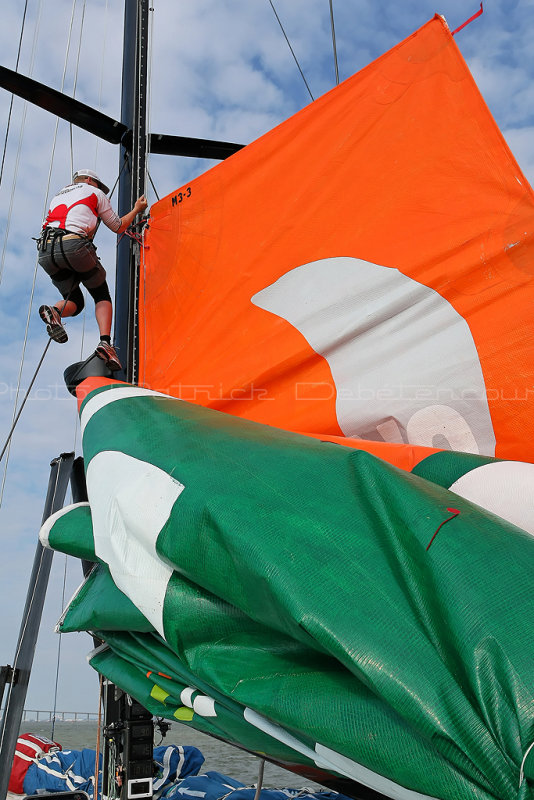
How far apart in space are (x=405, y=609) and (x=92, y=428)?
122 cm

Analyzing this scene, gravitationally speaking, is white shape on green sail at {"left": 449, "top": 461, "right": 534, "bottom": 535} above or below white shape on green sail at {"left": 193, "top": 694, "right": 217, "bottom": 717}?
above

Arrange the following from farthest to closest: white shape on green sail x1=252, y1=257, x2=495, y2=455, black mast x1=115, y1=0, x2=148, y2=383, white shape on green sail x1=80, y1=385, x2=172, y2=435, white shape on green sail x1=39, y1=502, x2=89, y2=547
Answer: black mast x1=115, y1=0, x2=148, y2=383 → white shape on green sail x1=252, y1=257, x2=495, y2=455 → white shape on green sail x1=80, y1=385, x2=172, y2=435 → white shape on green sail x1=39, y1=502, x2=89, y2=547

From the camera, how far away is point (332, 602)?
99 cm

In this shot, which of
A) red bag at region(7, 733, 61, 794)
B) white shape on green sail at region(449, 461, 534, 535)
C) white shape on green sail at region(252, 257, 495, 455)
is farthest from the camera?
red bag at region(7, 733, 61, 794)

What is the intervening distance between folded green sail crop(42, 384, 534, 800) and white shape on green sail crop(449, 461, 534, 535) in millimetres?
296

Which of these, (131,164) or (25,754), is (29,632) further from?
(25,754)

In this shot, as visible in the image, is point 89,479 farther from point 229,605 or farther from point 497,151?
point 497,151

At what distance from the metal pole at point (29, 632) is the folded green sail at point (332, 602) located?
1463mm

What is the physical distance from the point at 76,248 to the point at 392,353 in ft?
6.20

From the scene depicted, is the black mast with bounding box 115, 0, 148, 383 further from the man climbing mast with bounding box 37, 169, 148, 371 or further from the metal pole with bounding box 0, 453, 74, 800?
the metal pole with bounding box 0, 453, 74, 800

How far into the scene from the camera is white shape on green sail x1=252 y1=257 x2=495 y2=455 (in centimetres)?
246

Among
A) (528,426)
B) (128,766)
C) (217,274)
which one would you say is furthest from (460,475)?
(128,766)

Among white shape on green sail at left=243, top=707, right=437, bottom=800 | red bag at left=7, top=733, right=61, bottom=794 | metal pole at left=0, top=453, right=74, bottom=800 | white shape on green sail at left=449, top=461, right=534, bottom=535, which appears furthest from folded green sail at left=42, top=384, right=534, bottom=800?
red bag at left=7, top=733, right=61, bottom=794

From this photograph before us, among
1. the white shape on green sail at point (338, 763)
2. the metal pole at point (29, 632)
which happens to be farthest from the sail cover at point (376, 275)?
the white shape on green sail at point (338, 763)
